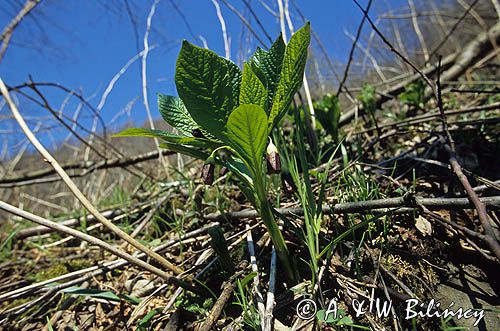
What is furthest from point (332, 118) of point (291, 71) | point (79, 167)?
point (79, 167)

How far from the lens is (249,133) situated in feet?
2.22

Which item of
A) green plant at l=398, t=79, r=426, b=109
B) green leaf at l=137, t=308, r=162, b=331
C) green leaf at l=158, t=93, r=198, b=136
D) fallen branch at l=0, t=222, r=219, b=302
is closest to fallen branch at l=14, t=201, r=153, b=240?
fallen branch at l=0, t=222, r=219, b=302

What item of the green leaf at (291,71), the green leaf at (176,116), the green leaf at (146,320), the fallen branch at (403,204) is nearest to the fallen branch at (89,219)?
the green leaf at (146,320)

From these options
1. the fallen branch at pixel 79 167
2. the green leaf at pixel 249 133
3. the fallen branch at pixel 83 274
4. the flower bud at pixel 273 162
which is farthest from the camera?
the fallen branch at pixel 79 167

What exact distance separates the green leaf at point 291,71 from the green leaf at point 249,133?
0.29ft

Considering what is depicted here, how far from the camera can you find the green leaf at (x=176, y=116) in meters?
0.89

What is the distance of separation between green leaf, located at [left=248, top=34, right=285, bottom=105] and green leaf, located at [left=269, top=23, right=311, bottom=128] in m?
0.06

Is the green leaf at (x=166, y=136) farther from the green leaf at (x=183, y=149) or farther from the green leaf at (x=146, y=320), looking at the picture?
the green leaf at (x=146, y=320)

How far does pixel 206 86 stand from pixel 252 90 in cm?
11

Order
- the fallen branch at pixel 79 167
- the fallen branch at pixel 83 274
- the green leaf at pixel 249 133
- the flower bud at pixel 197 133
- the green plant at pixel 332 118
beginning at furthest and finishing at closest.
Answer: the fallen branch at pixel 79 167
the green plant at pixel 332 118
the fallen branch at pixel 83 274
the flower bud at pixel 197 133
the green leaf at pixel 249 133

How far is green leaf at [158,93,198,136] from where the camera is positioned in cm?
89

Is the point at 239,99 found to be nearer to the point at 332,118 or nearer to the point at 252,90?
the point at 252,90

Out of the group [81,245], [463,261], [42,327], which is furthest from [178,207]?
[463,261]

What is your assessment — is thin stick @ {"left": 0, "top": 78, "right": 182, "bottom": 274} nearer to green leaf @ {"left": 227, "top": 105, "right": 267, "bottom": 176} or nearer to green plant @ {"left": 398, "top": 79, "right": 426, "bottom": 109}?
green leaf @ {"left": 227, "top": 105, "right": 267, "bottom": 176}
